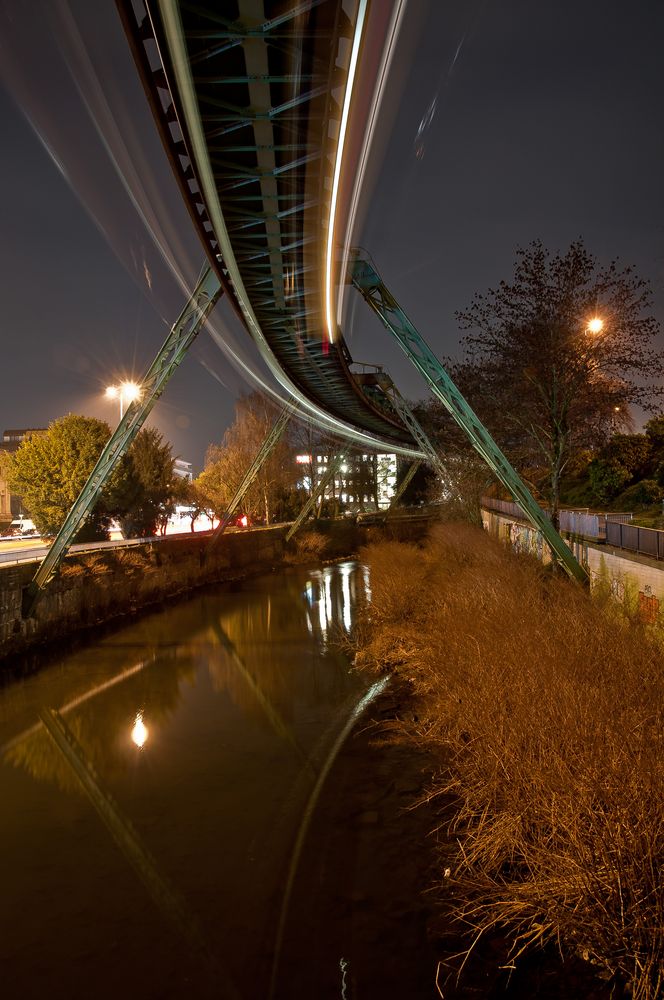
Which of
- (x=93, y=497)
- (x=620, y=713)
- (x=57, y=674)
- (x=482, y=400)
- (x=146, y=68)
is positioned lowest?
(x=57, y=674)

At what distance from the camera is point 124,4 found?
646cm

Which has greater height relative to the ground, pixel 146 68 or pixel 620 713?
pixel 146 68

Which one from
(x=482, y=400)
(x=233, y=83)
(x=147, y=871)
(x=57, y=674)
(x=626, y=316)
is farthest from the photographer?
(x=482, y=400)

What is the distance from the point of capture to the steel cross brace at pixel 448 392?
15.5 metres

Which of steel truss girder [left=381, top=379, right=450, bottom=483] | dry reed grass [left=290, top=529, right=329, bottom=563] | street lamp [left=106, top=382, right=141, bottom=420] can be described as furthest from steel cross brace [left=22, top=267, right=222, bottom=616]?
dry reed grass [left=290, top=529, right=329, bottom=563]

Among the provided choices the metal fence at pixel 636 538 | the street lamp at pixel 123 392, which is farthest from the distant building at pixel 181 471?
the metal fence at pixel 636 538

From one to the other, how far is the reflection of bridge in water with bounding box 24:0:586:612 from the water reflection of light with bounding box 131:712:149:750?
5.80m

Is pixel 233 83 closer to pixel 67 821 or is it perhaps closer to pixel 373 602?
pixel 67 821

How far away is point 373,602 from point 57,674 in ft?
24.1

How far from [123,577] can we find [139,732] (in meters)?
11.0

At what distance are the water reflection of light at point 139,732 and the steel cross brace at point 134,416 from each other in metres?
5.67

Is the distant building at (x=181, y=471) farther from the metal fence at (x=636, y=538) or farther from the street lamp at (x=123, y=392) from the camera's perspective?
the metal fence at (x=636, y=538)

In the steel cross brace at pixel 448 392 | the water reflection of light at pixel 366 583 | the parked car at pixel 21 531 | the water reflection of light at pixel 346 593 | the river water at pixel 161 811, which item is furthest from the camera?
the parked car at pixel 21 531

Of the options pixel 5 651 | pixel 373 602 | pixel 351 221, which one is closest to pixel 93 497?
pixel 5 651
